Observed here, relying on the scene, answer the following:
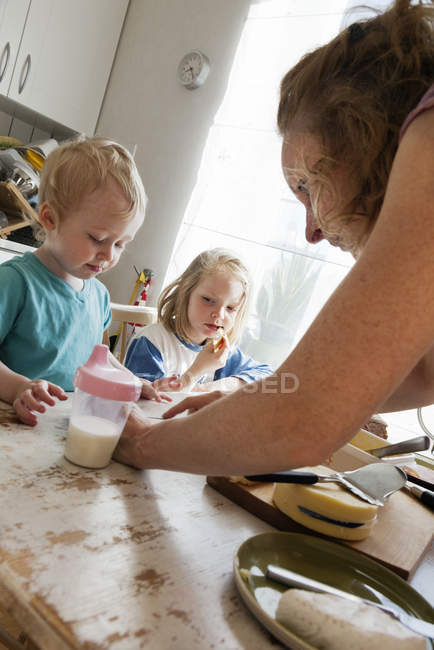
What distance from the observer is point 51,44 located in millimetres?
2865

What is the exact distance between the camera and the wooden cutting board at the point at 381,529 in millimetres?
595

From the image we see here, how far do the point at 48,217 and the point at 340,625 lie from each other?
1082mm

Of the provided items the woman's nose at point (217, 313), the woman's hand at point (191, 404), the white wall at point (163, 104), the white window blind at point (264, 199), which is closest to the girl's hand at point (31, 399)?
the woman's hand at point (191, 404)

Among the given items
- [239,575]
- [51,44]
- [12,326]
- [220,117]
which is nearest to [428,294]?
[239,575]

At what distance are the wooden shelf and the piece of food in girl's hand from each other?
3.53 feet

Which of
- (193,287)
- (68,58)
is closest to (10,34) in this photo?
(68,58)

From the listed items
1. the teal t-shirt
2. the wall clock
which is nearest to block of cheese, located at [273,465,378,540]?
the teal t-shirt

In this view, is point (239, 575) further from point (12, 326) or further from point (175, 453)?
point (12, 326)

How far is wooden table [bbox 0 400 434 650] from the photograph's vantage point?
357 mm

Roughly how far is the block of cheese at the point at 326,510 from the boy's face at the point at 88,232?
0.77 metres

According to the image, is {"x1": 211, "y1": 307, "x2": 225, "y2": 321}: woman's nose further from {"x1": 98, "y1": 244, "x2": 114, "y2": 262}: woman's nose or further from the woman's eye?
the woman's eye

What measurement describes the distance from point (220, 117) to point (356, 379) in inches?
109

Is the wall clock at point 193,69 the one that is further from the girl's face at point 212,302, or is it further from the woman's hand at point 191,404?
the woman's hand at point 191,404

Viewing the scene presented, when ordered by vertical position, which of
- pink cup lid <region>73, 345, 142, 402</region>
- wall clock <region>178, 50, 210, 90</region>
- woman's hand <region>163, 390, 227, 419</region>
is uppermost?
wall clock <region>178, 50, 210, 90</region>
